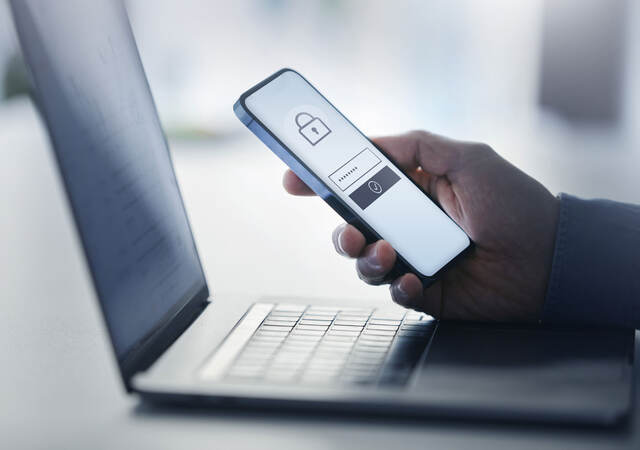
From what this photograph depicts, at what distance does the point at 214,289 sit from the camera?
0.74m

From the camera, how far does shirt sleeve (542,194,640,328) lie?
567 mm

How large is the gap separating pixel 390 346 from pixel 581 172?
2.98ft

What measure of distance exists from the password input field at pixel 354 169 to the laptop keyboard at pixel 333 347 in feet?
0.37

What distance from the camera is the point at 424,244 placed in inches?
24.7

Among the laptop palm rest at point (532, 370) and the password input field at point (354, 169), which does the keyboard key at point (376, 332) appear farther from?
the password input field at point (354, 169)

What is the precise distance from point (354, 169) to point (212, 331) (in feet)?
0.65

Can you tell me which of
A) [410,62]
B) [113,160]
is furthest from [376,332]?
[410,62]

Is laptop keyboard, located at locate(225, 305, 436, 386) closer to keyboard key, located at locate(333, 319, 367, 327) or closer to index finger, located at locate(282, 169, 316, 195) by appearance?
keyboard key, located at locate(333, 319, 367, 327)

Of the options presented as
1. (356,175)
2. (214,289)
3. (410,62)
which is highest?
(356,175)

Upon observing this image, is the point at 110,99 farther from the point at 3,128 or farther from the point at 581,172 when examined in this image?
the point at 3,128

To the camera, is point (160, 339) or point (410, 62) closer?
point (160, 339)

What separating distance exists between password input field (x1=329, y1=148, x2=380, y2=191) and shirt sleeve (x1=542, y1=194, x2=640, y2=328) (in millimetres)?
167

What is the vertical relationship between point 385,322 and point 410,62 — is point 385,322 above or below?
above

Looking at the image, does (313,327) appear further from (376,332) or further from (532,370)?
(532,370)
